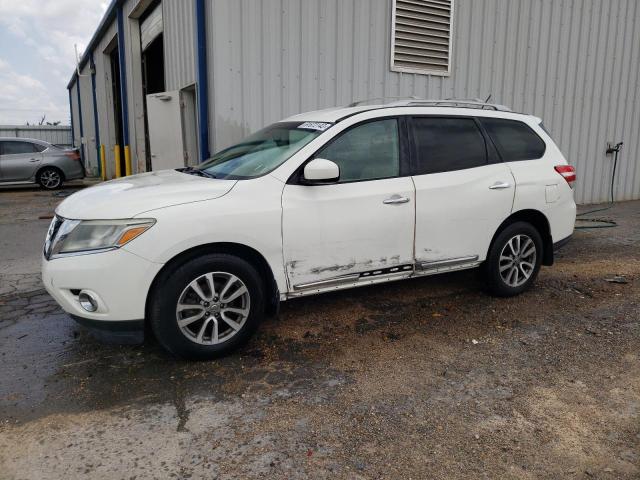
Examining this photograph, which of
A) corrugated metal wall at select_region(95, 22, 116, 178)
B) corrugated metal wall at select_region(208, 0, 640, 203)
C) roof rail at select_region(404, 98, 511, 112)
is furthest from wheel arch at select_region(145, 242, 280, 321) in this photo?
corrugated metal wall at select_region(95, 22, 116, 178)

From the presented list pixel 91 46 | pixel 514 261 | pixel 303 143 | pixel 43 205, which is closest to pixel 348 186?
pixel 303 143

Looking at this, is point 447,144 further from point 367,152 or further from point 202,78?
point 202,78

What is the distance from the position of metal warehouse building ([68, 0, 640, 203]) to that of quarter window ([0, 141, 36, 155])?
3.53 meters

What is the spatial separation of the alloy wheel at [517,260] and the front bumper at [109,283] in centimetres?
314

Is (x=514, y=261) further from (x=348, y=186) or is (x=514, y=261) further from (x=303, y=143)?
(x=303, y=143)

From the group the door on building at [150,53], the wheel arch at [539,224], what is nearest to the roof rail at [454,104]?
the wheel arch at [539,224]

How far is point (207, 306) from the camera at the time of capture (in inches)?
138

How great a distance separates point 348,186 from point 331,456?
2027 mm

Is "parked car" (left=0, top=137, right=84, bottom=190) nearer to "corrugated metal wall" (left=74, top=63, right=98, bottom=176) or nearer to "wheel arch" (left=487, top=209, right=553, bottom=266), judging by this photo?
"corrugated metal wall" (left=74, top=63, right=98, bottom=176)

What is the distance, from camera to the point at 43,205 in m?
11.5

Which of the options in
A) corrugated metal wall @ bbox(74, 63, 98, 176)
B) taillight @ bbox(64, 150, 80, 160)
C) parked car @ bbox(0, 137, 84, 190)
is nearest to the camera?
parked car @ bbox(0, 137, 84, 190)

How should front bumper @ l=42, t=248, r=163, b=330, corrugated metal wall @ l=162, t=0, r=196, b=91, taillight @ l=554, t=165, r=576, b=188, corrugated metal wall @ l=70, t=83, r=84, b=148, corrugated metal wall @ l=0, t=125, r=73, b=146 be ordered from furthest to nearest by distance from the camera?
corrugated metal wall @ l=0, t=125, r=73, b=146
corrugated metal wall @ l=70, t=83, r=84, b=148
corrugated metal wall @ l=162, t=0, r=196, b=91
taillight @ l=554, t=165, r=576, b=188
front bumper @ l=42, t=248, r=163, b=330

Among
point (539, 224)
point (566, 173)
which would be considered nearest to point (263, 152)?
point (539, 224)

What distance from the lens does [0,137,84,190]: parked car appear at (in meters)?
→ 14.4
